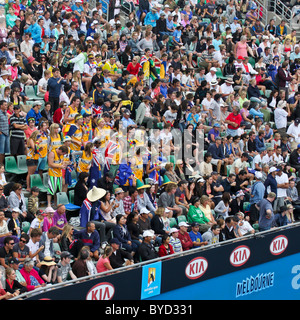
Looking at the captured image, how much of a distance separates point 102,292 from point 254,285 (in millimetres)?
3978

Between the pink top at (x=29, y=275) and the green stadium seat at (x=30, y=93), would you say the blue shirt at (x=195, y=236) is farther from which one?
the green stadium seat at (x=30, y=93)

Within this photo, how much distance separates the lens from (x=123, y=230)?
524 inches

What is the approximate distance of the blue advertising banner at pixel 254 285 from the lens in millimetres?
13242

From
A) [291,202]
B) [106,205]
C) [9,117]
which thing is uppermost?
[9,117]

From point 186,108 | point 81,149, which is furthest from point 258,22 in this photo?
point 81,149

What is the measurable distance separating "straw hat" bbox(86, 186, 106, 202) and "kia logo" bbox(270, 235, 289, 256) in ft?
11.6

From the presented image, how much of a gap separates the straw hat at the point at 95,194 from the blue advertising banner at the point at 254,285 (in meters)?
2.18

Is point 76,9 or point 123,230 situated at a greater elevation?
point 76,9

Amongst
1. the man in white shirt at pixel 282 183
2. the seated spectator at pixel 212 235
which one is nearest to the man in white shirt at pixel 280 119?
the man in white shirt at pixel 282 183

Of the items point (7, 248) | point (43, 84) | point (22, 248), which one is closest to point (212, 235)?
point (22, 248)

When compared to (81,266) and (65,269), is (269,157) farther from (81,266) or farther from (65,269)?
(65,269)

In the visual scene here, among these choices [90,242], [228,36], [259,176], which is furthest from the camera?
[228,36]

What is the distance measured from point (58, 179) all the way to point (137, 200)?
1582 mm

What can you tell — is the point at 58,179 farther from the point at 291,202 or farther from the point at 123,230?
the point at 291,202
